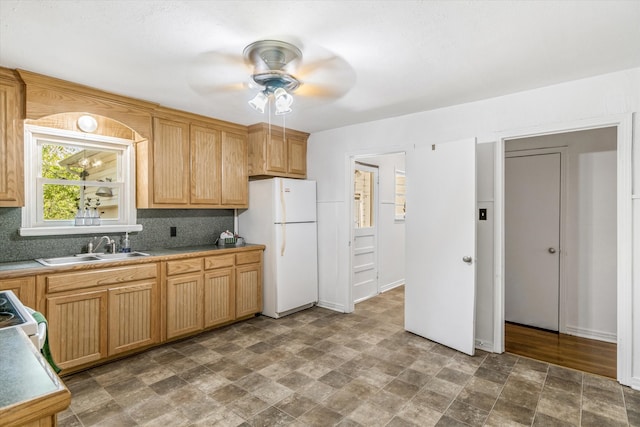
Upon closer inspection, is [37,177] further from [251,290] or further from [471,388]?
[471,388]

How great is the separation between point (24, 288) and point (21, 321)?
4.54 feet

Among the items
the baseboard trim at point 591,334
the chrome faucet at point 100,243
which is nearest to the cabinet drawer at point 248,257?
the chrome faucet at point 100,243

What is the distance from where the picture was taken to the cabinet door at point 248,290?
3.95 meters

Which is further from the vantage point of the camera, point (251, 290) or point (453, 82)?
point (251, 290)

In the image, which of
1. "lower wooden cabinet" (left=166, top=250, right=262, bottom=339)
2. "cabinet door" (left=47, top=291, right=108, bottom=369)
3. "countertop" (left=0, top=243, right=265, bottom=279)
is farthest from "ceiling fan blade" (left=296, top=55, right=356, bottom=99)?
"cabinet door" (left=47, top=291, right=108, bottom=369)

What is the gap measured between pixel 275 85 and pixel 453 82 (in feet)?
4.79

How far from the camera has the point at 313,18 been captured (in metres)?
1.85

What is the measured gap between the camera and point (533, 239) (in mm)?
3854

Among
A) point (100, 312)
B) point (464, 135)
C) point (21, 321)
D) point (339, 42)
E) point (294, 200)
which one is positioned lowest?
point (100, 312)

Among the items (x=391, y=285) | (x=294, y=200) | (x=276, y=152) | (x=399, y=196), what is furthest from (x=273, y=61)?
(x=391, y=285)

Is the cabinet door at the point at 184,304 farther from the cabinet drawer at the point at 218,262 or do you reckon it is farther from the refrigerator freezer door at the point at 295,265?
the refrigerator freezer door at the point at 295,265

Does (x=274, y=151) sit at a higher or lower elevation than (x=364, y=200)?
higher

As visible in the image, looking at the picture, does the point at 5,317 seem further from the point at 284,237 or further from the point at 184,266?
the point at 284,237

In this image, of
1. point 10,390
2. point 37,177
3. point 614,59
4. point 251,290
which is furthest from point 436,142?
point 37,177
